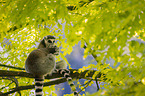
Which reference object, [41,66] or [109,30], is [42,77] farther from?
[109,30]

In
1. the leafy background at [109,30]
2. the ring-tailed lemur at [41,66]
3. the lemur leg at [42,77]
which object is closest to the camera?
the leafy background at [109,30]

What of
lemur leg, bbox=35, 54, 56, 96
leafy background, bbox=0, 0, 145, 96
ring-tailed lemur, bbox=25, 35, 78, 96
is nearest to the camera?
leafy background, bbox=0, 0, 145, 96

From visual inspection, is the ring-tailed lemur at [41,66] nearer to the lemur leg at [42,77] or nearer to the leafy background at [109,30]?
the lemur leg at [42,77]

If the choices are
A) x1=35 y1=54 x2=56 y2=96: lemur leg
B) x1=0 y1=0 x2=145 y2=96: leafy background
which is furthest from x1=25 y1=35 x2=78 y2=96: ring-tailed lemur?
x1=0 y1=0 x2=145 y2=96: leafy background

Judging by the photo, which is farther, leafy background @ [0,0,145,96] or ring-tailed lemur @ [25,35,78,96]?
ring-tailed lemur @ [25,35,78,96]

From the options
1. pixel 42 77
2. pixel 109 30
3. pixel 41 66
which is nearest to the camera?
pixel 109 30

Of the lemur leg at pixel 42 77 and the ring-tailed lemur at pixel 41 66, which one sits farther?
the ring-tailed lemur at pixel 41 66

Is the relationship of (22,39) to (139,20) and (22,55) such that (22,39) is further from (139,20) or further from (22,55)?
(139,20)

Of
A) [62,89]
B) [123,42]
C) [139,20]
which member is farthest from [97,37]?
[62,89]

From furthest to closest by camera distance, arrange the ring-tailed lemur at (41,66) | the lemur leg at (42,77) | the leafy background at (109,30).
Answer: the ring-tailed lemur at (41,66) < the lemur leg at (42,77) < the leafy background at (109,30)

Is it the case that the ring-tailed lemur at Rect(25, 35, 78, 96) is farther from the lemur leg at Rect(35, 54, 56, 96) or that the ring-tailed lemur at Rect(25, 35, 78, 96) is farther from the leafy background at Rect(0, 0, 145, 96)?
the leafy background at Rect(0, 0, 145, 96)

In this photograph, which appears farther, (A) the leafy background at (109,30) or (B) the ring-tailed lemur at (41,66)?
(B) the ring-tailed lemur at (41,66)

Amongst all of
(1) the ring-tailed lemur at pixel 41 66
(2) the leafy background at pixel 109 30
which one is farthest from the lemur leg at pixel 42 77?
(2) the leafy background at pixel 109 30

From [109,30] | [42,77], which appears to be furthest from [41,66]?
[109,30]
